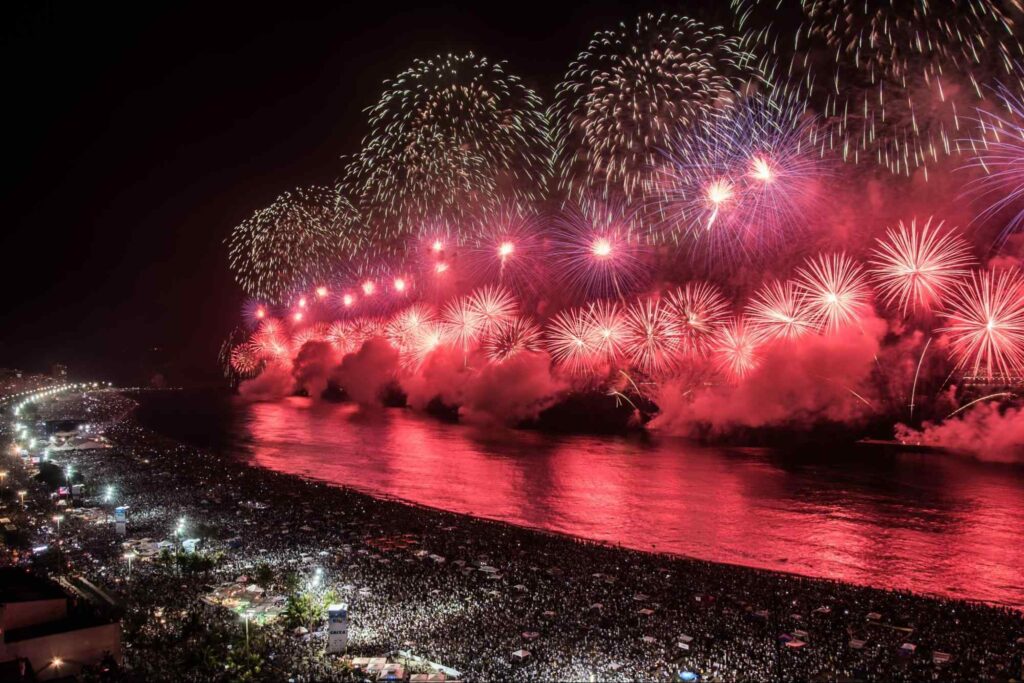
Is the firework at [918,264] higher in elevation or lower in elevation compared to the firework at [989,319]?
higher

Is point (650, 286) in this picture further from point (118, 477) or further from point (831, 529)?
point (118, 477)

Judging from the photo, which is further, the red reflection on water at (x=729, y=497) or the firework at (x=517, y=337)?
the firework at (x=517, y=337)

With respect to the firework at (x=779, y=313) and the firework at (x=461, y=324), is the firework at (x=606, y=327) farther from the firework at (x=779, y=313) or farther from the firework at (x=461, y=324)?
the firework at (x=461, y=324)

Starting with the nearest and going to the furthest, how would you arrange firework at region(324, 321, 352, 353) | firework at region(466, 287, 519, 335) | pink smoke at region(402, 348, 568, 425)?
firework at region(466, 287, 519, 335)
pink smoke at region(402, 348, 568, 425)
firework at region(324, 321, 352, 353)

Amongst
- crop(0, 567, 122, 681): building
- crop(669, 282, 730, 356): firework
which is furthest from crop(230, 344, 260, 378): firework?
A: crop(0, 567, 122, 681): building

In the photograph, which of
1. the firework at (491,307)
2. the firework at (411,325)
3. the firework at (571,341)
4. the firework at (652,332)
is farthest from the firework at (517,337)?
the firework at (652,332)

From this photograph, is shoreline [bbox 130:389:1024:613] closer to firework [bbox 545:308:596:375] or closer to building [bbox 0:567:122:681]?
firework [bbox 545:308:596:375]

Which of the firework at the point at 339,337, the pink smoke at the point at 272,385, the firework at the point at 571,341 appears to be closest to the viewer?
the firework at the point at 571,341

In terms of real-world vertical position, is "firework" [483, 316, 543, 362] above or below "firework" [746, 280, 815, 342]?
below
